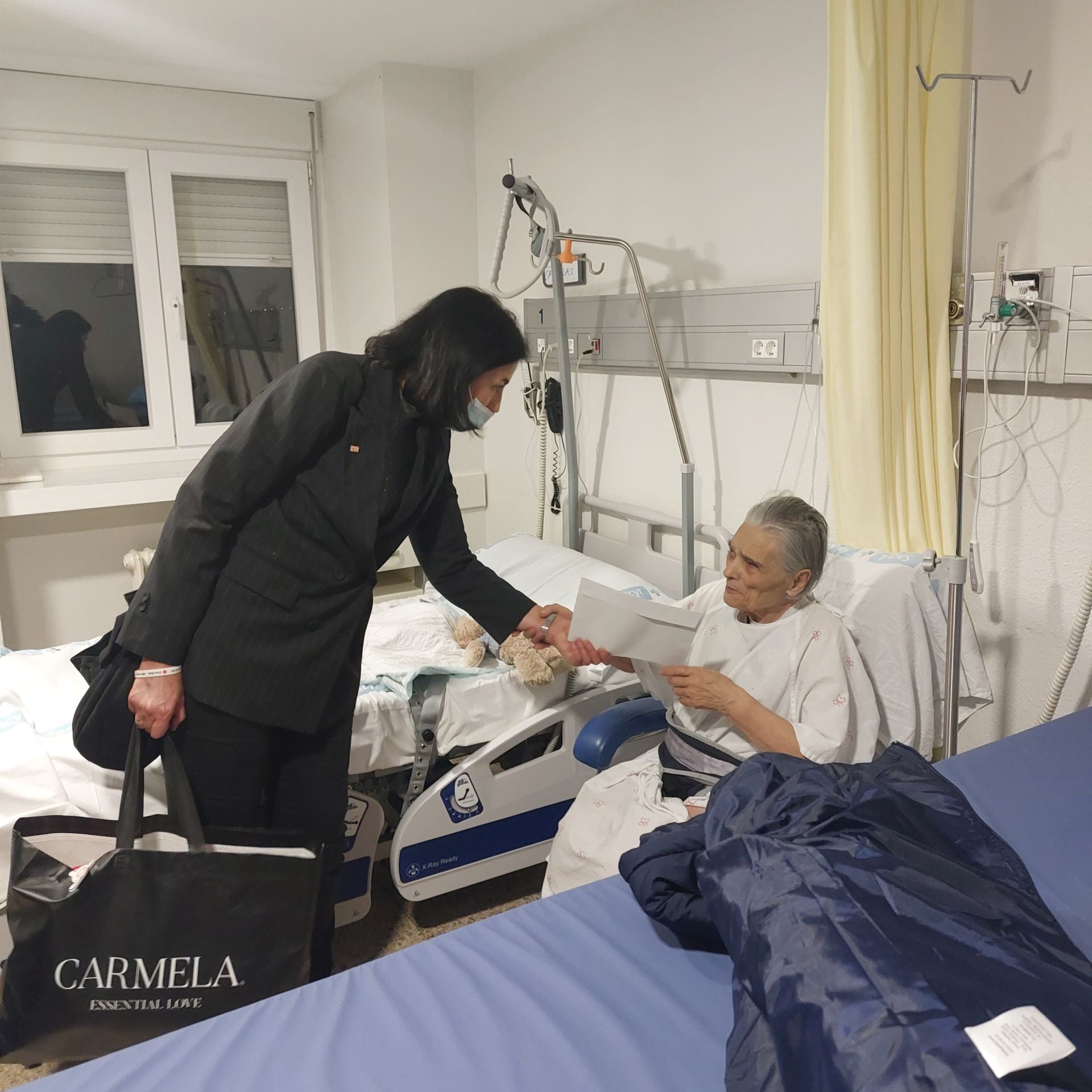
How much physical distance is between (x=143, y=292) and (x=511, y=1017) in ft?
10.7

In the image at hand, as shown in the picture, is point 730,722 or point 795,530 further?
point 730,722

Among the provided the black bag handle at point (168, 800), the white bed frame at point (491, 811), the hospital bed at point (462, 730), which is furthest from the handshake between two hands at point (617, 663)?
the black bag handle at point (168, 800)

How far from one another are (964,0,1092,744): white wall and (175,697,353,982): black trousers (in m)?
1.31

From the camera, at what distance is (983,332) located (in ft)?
5.50

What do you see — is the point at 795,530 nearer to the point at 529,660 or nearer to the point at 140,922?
the point at 529,660

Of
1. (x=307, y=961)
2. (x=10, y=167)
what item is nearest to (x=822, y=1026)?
(x=307, y=961)

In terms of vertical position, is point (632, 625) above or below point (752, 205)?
below

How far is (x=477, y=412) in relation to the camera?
163 centimetres

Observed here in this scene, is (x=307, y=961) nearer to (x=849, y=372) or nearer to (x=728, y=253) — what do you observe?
(x=849, y=372)

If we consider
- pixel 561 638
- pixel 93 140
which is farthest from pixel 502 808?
pixel 93 140

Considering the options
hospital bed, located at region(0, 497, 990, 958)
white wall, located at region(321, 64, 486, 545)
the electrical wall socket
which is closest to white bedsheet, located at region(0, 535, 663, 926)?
hospital bed, located at region(0, 497, 990, 958)

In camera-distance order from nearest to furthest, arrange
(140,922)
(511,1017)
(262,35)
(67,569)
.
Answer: (511,1017), (140,922), (262,35), (67,569)

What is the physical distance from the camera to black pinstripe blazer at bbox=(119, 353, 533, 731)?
1485mm

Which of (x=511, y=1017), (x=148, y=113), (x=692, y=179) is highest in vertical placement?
(x=148, y=113)
